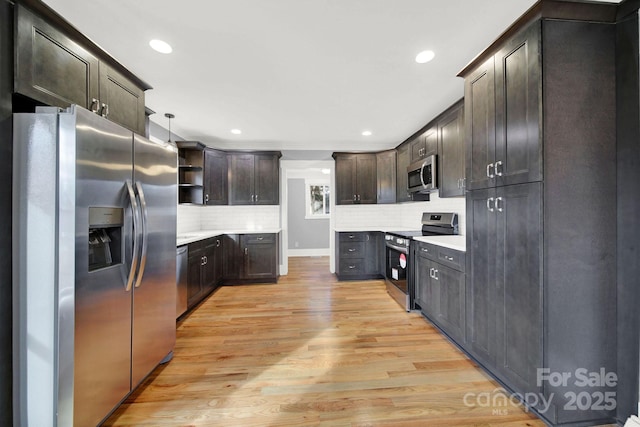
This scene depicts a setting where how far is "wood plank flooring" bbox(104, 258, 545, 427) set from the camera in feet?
5.17

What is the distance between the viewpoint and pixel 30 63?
4.63ft

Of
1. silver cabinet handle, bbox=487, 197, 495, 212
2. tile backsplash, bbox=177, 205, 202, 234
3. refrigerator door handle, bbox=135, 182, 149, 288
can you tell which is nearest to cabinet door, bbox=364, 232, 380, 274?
silver cabinet handle, bbox=487, 197, 495, 212

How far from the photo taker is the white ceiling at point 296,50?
5.35 ft

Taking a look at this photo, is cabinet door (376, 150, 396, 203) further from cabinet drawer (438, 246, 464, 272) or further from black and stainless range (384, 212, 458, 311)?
cabinet drawer (438, 246, 464, 272)

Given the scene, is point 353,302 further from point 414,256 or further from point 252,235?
point 252,235

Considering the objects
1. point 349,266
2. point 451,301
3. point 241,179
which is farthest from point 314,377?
point 241,179

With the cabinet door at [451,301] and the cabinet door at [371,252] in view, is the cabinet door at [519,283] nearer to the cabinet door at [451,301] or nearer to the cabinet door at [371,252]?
the cabinet door at [451,301]

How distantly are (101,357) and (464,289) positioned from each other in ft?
8.35

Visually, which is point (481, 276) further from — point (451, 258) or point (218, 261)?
point (218, 261)

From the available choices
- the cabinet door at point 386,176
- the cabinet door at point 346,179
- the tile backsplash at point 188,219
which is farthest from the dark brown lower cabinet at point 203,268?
the cabinet door at point 386,176

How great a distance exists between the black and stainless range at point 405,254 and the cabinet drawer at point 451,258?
608mm

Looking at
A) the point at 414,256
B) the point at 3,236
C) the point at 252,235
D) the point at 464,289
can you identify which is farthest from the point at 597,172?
the point at 252,235

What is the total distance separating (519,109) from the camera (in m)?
1.60

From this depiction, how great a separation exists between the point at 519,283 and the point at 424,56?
6.08ft
